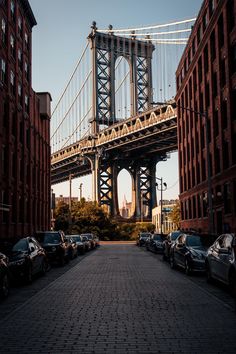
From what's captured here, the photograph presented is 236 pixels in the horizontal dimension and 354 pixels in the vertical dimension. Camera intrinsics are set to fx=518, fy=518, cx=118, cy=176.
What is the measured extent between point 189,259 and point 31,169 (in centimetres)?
3142

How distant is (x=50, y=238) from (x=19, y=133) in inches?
817

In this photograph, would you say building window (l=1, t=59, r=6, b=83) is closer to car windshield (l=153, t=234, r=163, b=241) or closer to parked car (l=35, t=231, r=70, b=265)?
car windshield (l=153, t=234, r=163, b=241)

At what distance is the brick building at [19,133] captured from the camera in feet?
126

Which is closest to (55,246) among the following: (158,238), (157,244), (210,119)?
(157,244)

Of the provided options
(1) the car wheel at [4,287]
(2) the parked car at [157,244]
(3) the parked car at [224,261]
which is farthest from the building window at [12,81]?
(1) the car wheel at [4,287]

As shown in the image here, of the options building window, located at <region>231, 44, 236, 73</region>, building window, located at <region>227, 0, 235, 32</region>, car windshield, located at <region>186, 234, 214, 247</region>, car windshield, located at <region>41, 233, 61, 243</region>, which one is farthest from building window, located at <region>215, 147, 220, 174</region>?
car windshield, located at <region>186, 234, 214, 247</region>

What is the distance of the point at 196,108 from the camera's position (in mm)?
53000

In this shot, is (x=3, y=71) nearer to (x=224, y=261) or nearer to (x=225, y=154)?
(x=225, y=154)

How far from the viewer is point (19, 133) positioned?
43500 mm

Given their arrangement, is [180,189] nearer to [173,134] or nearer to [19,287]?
[173,134]

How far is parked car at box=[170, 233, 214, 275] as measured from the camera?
1772 cm

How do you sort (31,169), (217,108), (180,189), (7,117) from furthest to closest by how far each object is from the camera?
(180,189)
(31,169)
(217,108)
(7,117)

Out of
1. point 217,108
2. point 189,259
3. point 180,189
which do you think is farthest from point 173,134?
point 189,259

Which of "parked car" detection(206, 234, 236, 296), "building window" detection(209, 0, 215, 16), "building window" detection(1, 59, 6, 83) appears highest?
"building window" detection(209, 0, 215, 16)
